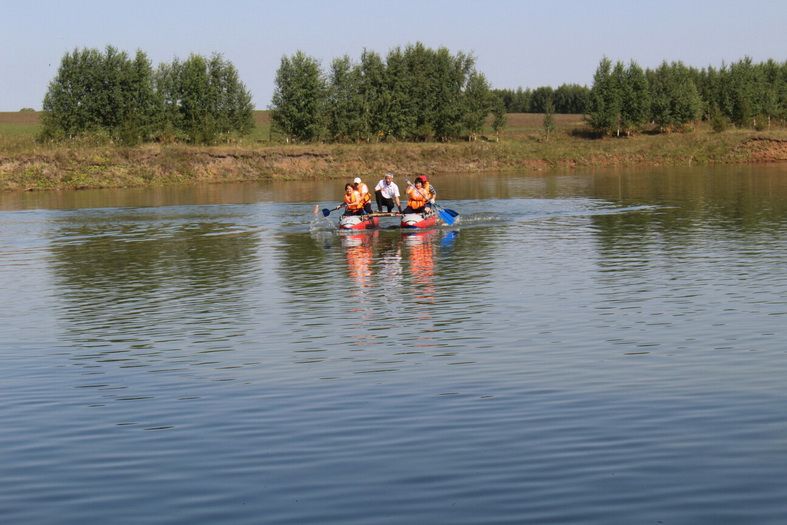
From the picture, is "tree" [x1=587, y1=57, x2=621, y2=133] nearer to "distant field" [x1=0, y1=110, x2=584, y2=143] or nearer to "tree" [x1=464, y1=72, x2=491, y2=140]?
"distant field" [x1=0, y1=110, x2=584, y2=143]

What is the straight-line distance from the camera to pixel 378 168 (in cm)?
11369

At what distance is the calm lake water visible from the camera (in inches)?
466

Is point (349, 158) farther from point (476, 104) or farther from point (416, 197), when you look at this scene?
point (416, 197)

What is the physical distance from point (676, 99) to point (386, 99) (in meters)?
36.5

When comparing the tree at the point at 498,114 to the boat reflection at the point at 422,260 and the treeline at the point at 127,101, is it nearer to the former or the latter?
the treeline at the point at 127,101

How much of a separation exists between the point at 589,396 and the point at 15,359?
414 inches

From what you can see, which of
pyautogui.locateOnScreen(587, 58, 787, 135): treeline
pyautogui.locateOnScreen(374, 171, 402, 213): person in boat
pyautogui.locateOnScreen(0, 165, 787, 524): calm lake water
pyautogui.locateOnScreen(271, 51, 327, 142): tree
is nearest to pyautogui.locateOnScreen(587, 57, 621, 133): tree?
pyautogui.locateOnScreen(587, 58, 787, 135): treeline

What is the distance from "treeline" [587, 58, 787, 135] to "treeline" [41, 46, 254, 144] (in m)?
48.3

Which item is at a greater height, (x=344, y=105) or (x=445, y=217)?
(x=344, y=105)

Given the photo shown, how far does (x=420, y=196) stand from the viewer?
152ft

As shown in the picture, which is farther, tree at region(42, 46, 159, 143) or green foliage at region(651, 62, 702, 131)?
green foliage at region(651, 62, 702, 131)

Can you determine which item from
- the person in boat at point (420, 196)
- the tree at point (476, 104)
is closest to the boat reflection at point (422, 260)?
the person in boat at point (420, 196)

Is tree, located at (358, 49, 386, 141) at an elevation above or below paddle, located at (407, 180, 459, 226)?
above

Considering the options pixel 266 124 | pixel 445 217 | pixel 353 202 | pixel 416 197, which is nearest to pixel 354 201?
pixel 353 202
